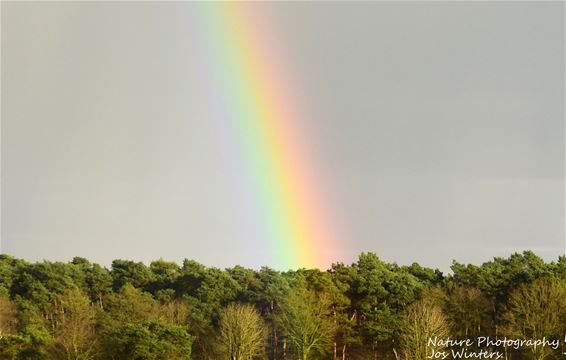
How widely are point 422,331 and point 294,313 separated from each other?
14.4 meters

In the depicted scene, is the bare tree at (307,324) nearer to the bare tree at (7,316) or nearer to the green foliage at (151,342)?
the green foliage at (151,342)

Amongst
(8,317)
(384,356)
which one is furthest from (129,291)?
(384,356)

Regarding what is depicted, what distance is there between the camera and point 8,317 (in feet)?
239

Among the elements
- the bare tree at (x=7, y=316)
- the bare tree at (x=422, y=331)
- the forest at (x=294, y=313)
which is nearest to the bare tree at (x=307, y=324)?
the forest at (x=294, y=313)

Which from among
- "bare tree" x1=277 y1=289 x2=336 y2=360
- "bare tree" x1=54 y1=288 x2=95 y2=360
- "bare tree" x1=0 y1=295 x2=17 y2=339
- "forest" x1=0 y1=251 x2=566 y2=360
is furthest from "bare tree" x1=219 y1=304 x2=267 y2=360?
"bare tree" x1=0 y1=295 x2=17 y2=339

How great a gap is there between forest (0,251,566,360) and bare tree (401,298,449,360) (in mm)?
129

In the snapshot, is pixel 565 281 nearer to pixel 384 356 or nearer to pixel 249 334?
pixel 384 356

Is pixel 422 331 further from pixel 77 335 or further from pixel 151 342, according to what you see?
pixel 77 335

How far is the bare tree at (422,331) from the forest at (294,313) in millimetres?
129

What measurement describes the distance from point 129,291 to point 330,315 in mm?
21314

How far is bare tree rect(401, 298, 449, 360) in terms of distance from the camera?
60469 millimetres

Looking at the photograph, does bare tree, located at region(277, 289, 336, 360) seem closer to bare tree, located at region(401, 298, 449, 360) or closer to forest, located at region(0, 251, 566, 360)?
forest, located at region(0, 251, 566, 360)

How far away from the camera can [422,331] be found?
201 ft

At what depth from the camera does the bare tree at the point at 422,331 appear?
60.5m
